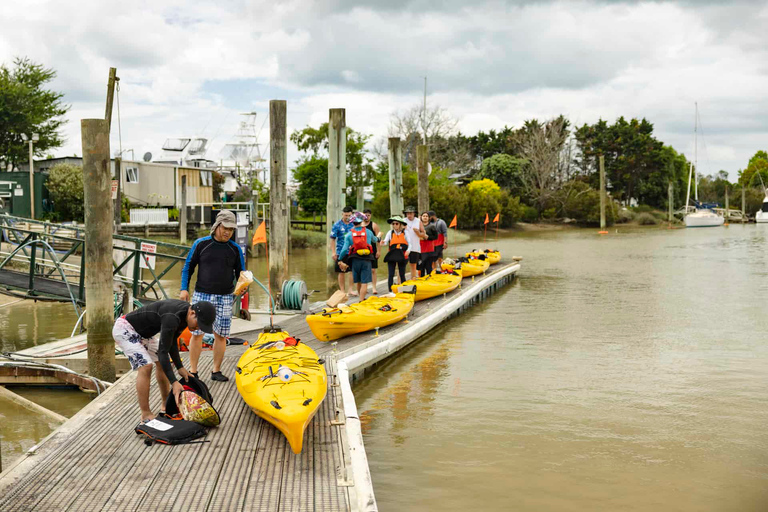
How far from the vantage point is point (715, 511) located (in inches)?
242

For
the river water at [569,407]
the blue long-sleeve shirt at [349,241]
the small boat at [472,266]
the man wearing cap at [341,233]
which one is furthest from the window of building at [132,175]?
the blue long-sleeve shirt at [349,241]

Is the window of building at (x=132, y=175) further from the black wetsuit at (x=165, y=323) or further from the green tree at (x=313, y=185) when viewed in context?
the black wetsuit at (x=165, y=323)

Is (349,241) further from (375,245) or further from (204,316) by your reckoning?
(204,316)

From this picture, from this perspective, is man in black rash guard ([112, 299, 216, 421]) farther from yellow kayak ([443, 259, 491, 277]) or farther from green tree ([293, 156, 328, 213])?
green tree ([293, 156, 328, 213])

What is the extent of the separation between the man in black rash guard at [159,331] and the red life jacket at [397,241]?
7.18 meters

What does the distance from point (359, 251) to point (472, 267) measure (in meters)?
7.66

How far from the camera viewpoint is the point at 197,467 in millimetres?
5430

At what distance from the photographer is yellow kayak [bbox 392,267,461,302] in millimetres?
14016

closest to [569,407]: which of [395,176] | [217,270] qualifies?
→ [217,270]

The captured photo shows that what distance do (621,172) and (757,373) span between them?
194ft

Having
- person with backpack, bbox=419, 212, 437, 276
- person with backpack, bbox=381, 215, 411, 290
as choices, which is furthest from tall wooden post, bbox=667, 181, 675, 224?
person with backpack, bbox=381, 215, 411, 290

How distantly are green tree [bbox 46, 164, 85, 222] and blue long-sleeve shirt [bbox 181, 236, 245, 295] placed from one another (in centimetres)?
2454

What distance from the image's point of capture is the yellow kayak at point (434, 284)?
14.0 metres

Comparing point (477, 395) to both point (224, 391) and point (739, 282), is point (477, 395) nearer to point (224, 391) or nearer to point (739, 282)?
point (224, 391)
